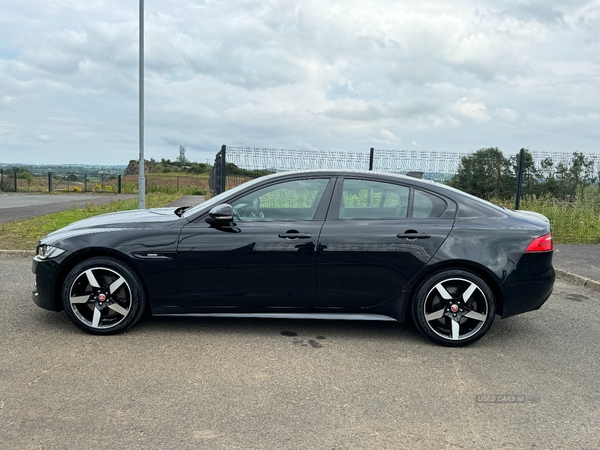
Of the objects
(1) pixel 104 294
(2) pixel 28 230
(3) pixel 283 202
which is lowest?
(2) pixel 28 230

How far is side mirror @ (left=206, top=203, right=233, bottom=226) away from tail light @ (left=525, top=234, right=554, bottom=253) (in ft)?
8.40

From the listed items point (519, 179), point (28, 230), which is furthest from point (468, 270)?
point (28, 230)

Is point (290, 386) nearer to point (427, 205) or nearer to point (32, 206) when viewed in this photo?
point (427, 205)

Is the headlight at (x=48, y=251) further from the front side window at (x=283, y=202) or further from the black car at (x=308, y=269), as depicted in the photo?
the front side window at (x=283, y=202)

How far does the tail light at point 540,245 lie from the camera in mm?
4289

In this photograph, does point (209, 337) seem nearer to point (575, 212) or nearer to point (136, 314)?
point (136, 314)

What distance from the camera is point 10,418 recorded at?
2.91 m

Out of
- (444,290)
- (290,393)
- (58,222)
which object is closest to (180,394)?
(290,393)

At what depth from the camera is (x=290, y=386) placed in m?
3.45

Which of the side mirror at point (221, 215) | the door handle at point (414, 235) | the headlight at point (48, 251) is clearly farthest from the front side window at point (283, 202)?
the headlight at point (48, 251)

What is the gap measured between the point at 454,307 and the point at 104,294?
9.88 feet

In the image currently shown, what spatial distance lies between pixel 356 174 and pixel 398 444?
7.99ft

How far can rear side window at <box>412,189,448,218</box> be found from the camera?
4.42m

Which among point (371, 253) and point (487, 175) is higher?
point (487, 175)
